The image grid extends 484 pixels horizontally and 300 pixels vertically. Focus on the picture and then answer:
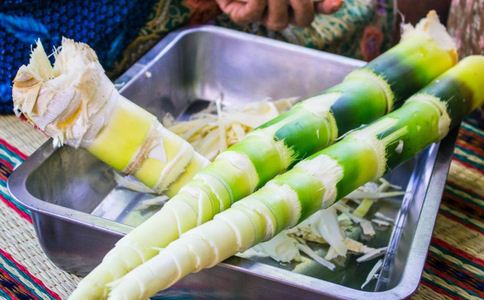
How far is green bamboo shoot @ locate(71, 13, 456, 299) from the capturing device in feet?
2.57

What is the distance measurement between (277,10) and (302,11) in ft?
0.16

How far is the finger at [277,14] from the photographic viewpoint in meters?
1.33

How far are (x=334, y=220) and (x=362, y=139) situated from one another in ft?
0.51

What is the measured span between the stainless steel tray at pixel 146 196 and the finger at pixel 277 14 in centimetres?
4

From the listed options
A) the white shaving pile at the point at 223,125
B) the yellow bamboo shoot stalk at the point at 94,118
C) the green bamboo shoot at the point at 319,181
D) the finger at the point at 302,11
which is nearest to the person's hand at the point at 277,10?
the finger at the point at 302,11

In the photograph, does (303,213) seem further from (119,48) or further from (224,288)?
(119,48)

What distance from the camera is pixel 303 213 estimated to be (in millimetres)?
882

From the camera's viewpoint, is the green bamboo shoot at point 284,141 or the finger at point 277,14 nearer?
the green bamboo shoot at point 284,141

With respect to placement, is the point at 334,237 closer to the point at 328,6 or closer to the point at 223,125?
the point at 223,125

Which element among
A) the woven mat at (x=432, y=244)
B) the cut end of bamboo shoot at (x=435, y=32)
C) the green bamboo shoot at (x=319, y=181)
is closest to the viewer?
the green bamboo shoot at (x=319, y=181)

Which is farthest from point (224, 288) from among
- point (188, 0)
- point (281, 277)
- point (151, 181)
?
point (188, 0)

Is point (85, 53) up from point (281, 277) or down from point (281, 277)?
up

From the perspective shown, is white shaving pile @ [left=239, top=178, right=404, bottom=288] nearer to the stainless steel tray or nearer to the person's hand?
the stainless steel tray

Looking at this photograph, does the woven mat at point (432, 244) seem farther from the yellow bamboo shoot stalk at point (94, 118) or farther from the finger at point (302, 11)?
the finger at point (302, 11)
